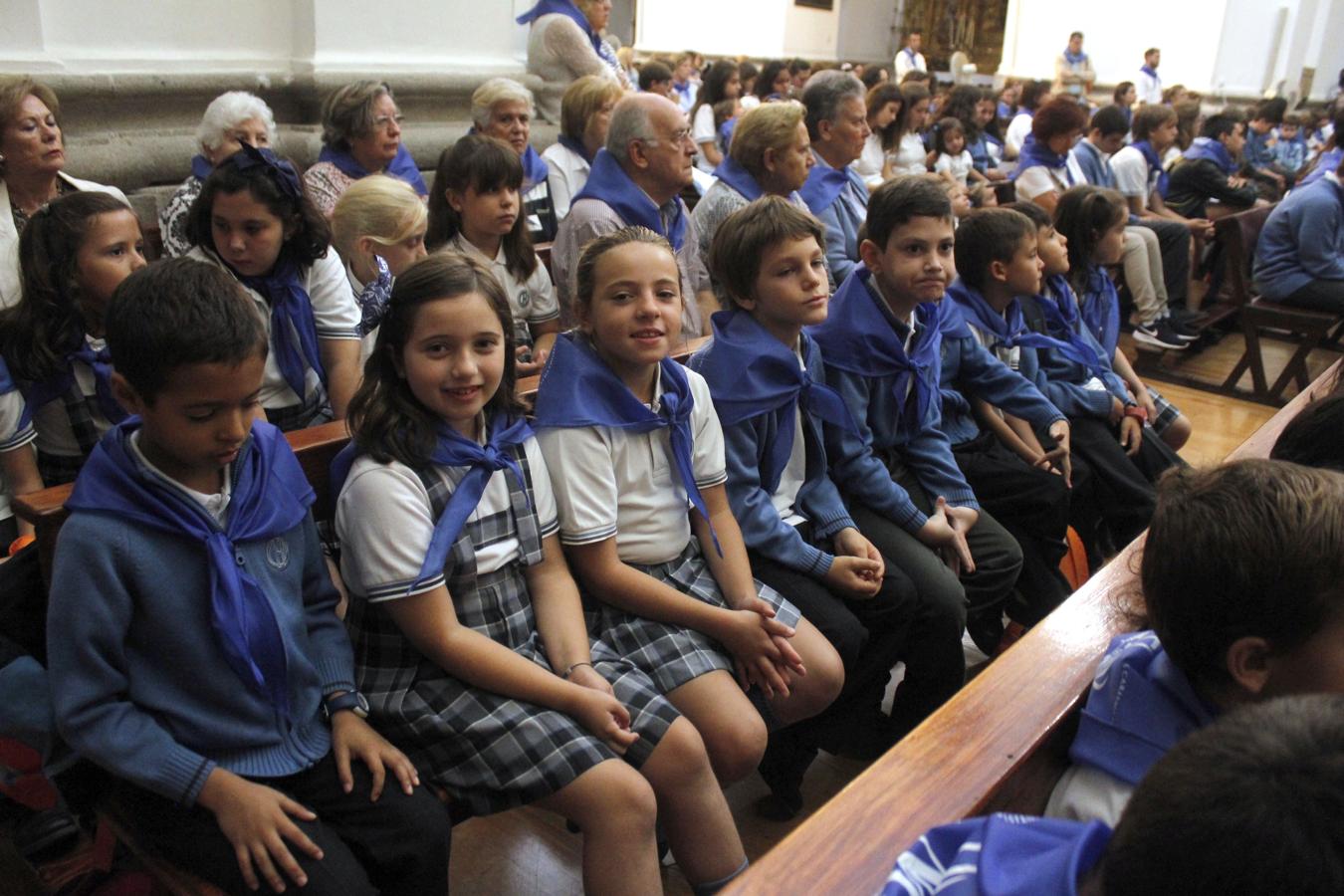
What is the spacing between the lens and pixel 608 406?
76.7 inches

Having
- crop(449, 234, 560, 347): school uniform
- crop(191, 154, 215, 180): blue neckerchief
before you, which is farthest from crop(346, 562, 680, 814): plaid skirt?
crop(191, 154, 215, 180): blue neckerchief

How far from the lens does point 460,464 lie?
170cm

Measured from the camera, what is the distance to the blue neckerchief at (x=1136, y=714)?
1161 mm

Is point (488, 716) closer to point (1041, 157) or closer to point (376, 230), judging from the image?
point (376, 230)

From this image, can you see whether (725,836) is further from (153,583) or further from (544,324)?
(544,324)

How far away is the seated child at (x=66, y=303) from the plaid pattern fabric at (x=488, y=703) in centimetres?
78

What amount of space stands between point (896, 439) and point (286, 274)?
146 cm

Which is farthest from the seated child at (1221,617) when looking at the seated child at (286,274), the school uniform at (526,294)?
the school uniform at (526,294)

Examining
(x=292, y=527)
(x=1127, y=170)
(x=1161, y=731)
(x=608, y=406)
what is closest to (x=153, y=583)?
(x=292, y=527)

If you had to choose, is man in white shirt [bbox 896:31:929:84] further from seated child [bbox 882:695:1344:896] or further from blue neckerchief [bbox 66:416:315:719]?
seated child [bbox 882:695:1344:896]

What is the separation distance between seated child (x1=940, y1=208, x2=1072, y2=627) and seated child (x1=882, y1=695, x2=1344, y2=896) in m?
2.11

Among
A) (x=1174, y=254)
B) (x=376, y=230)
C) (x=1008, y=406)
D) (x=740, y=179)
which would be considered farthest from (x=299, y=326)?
(x=1174, y=254)

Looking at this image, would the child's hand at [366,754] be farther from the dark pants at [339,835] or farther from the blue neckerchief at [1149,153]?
the blue neckerchief at [1149,153]

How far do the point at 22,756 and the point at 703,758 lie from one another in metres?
0.98
